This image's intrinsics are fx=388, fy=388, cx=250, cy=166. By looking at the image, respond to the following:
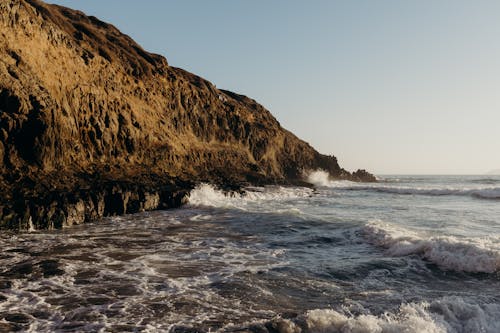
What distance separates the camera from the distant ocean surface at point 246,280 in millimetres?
6742

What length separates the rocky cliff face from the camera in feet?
62.6

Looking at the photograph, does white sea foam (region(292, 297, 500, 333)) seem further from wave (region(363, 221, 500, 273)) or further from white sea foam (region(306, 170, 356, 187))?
white sea foam (region(306, 170, 356, 187))

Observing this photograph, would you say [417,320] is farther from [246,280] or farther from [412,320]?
Result: [246,280]

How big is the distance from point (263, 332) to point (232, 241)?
826 centimetres

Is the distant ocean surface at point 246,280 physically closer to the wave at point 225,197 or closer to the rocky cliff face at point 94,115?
the rocky cliff face at point 94,115

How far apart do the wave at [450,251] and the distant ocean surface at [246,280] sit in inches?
1.3

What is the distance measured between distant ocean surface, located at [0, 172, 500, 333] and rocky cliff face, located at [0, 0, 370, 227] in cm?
594

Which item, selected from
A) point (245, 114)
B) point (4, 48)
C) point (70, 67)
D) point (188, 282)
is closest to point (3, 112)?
point (4, 48)

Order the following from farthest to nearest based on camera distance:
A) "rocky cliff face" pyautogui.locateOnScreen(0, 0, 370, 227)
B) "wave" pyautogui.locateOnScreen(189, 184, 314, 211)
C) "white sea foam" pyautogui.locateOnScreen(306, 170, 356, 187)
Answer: "white sea foam" pyautogui.locateOnScreen(306, 170, 356, 187) → "wave" pyautogui.locateOnScreen(189, 184, 314, 211) → "rocky cliff face" pyautogui.locateOnScreen(0, 0, 370, 227)

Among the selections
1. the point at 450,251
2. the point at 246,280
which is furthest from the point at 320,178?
the point at 246,280

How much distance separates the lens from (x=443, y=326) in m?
6.76

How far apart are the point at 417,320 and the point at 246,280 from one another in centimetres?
395

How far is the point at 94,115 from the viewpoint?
26203 millimetres

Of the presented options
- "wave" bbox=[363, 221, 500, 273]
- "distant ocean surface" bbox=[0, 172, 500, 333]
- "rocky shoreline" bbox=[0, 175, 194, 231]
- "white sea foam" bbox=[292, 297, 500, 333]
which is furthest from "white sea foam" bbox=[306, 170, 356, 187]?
"white sea foam" bbox=[292, 297, 500, 333]
